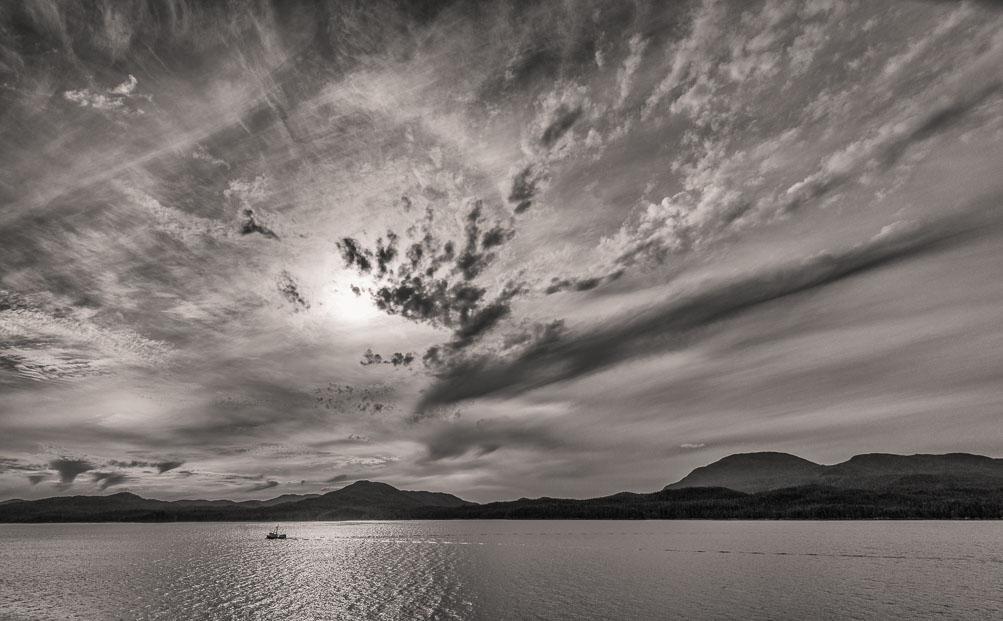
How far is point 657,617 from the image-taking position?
189ft

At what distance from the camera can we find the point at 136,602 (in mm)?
71500

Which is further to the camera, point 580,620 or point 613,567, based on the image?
point 613,567

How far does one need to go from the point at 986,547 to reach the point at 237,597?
184965mm

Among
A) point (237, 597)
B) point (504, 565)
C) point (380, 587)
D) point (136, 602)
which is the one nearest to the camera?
point (136, 602)

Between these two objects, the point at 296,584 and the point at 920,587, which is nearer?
the point at 920,587

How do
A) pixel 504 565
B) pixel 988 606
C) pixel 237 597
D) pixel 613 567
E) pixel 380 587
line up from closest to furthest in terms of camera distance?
pixel 988 606
pixel 237 597
pixel 380 587
pixel 613 567
pixel 504 565

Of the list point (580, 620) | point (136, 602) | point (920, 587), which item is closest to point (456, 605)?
point (580, 620)

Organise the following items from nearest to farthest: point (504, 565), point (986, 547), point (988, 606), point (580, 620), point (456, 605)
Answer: point (580, 620), point (988, 606), point (456, 605), point (504, 565), point (986, 547)

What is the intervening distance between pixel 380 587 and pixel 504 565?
4231cm

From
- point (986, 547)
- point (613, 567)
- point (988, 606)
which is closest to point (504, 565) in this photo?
point (613, 567)

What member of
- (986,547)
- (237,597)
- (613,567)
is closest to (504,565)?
(613,567)

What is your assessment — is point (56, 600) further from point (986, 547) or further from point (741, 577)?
point (986, 547)

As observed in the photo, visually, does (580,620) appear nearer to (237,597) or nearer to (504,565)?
(237,597)

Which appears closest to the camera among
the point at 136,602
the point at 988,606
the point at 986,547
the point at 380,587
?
the point at 988,606
